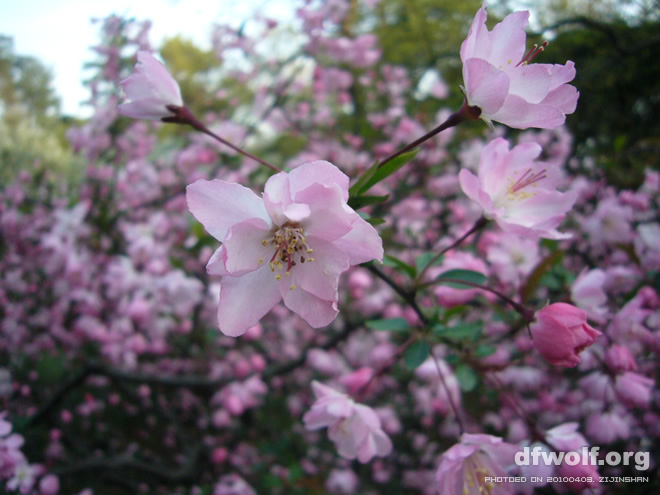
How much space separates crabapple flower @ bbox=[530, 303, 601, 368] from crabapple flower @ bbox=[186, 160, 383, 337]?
1.19 ft

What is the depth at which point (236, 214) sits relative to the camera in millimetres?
656

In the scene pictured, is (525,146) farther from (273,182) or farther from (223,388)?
(223,388)

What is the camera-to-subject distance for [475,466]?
0.87 metres

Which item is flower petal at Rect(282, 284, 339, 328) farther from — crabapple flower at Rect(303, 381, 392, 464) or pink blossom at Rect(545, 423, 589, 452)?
pink blossom at Rect(545, 423, 589, 452)

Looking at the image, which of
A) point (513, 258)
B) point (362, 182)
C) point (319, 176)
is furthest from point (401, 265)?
point (513, 258)

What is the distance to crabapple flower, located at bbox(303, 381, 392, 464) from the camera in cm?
94

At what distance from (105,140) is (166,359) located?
6.01 ft

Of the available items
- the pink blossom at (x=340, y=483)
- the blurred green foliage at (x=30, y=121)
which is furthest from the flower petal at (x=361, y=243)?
the blurred green foliage at (x=30, y=121)

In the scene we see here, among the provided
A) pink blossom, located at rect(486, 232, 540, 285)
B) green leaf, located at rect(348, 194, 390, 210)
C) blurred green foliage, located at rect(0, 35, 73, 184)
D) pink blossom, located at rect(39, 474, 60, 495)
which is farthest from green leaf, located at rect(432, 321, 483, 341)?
blurred green foliage, located at rect(0, 35, 73, 184)

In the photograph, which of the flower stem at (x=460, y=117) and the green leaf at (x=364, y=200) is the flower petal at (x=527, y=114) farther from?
the green leaf at (x=364, y=200)

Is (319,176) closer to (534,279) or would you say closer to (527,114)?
(527,114)

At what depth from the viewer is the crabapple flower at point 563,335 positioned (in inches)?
27.4

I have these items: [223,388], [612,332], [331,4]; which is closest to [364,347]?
[223,388]

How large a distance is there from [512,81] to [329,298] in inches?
20.0
